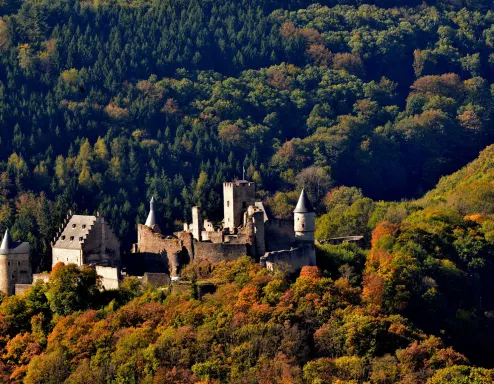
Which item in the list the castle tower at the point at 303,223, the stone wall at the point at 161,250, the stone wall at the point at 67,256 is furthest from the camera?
the castle tower at the point at 303,223

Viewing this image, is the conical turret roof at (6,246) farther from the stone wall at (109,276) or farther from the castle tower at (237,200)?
the castle tower at (237,200)

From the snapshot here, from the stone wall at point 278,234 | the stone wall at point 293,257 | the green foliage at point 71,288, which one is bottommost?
the green foliage at point 71,288

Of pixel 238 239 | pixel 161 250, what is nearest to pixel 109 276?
pixel 161 250

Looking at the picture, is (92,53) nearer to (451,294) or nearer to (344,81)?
(344,81)

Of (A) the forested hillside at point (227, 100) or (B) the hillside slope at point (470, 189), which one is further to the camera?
(A) the forested hillside at point (227, 100)

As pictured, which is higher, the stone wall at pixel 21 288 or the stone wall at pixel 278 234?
the stone wall at pixel 278 234

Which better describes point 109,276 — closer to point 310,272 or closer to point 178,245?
point 178,245

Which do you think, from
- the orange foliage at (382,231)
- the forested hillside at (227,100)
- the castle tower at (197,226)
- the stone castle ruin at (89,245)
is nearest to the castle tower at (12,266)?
the stone castle ruin at (89,245)
